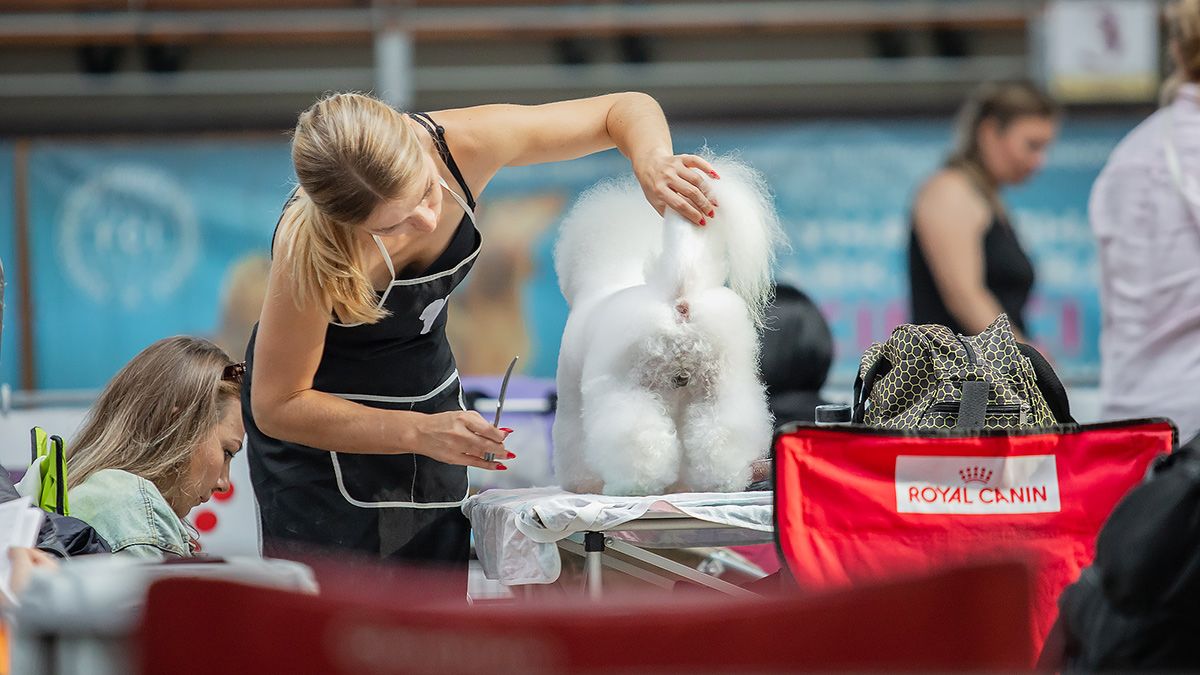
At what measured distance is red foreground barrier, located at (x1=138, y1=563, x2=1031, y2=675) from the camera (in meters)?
0.76

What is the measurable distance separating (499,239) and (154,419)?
3.15 meters

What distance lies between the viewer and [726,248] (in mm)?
1891

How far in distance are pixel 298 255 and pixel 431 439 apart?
29cm

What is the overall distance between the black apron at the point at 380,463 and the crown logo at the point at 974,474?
76 cm

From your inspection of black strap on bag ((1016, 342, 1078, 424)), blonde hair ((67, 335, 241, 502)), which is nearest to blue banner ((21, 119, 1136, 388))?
blonde hair ((67, 335, 241, 502))

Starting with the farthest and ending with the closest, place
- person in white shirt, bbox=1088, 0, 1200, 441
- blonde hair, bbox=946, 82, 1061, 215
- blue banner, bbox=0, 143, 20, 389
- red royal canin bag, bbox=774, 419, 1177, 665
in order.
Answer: blue banner, bbox=0, 143, 20, 389 < blonde hair, bbox=946, 82, 1061, 215 < person in white shirt, bbox=1088, 0, 1200, 441 < red royal canin bag, bbox=774, 419, 1177, 665

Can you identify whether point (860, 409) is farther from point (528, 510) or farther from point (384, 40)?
point (384, 40)

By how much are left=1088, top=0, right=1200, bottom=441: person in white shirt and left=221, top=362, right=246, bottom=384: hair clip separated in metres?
1.34

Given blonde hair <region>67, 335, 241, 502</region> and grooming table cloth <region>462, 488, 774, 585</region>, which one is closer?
grooming table cloth <region>462, 488, 774, 585</region>

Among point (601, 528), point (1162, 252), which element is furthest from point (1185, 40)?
point (601, 528)

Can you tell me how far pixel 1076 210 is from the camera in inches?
211

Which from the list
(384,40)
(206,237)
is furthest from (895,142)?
(206,237)

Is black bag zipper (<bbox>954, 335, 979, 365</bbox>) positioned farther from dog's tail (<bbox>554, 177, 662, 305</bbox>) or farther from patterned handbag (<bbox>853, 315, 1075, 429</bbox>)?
dog's tail (<bbox>554, 177, 662, 305</bbox>)

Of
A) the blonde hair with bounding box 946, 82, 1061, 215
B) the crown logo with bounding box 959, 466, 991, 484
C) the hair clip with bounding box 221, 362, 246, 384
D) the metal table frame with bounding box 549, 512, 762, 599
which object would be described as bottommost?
the metal table frame with bounding box 549, 512, 762, 599
